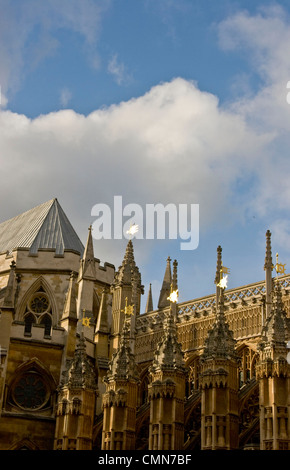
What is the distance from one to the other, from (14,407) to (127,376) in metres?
7.17

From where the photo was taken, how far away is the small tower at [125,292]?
34250 millimetres

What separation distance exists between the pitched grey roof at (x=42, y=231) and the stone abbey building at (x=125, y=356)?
8 cm

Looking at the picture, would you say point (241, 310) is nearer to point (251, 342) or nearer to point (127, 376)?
point (251, 342)

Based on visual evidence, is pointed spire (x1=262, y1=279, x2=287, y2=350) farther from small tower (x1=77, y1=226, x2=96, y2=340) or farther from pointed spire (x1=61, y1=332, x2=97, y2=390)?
small tower (x1=77, y1=226, x2=96, y2=340)

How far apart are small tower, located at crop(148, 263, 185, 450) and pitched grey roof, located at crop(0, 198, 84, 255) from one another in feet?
51.6

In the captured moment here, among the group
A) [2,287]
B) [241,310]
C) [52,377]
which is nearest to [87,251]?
[2,287]

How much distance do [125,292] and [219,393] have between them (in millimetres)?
13945

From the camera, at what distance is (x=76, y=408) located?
28344 mm

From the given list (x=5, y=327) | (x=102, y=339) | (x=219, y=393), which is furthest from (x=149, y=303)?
(x=219, y=393)

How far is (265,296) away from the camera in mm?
28297

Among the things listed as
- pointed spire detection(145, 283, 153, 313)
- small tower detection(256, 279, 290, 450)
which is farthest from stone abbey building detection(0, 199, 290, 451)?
pointed spire detection(145, 283, 153, 313)

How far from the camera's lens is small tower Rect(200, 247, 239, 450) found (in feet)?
69.1

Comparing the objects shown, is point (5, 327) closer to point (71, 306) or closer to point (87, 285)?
point (71, 306)
